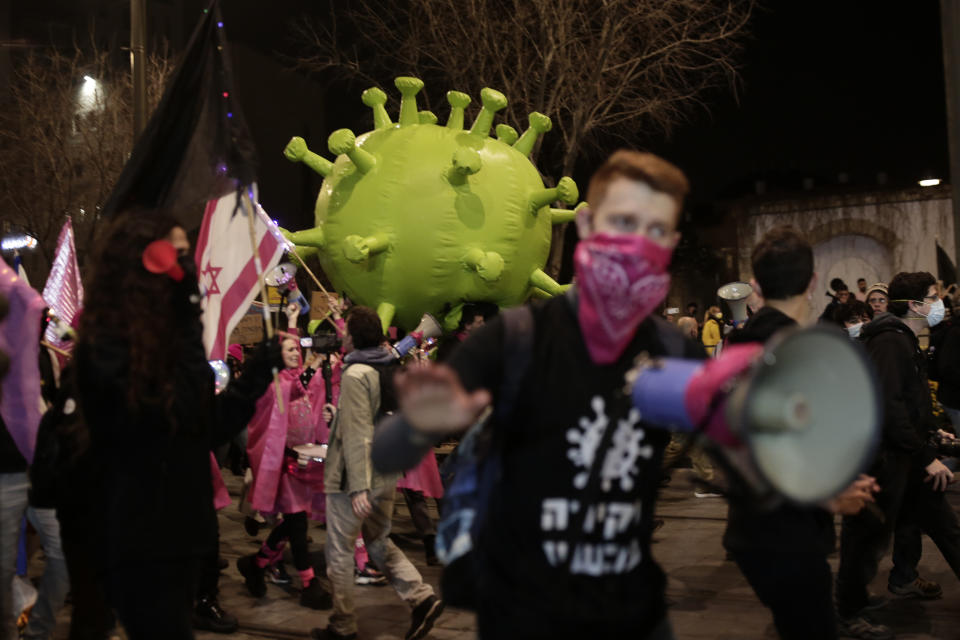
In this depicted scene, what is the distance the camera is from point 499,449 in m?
2.31

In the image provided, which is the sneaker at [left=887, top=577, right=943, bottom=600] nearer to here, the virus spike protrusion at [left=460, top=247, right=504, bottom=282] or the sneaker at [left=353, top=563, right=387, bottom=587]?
the sneaker at [left=353, top=563, right=387, bottom=587]

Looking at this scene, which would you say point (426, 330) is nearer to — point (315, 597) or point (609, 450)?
point (315, 597)

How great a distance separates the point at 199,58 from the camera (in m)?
4.25

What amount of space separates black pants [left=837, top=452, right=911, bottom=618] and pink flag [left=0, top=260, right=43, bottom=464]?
13.4 feet

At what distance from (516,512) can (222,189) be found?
2.27 metres

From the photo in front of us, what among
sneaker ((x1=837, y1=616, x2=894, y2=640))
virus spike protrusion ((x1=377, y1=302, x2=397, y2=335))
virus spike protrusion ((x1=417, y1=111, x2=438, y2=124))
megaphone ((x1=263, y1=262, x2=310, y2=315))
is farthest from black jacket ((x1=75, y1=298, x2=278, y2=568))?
virus spike protrusion ((x1=417, y1=111, x2=438, y2=124))

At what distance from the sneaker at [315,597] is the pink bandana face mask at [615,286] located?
4.63 m

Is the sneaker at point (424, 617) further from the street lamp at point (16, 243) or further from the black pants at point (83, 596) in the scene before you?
the street lamp at point (16, 243)

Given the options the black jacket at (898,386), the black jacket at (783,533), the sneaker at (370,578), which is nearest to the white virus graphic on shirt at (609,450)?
the black jacket at (783,533)

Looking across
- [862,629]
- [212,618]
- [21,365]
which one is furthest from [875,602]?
[21,365]

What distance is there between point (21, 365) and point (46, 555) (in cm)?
101

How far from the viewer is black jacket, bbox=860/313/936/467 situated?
5.06 metres

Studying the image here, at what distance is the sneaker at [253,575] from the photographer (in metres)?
6.56

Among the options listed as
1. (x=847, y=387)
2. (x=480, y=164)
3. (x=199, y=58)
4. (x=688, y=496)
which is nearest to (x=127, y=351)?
(x=199, y=58)
